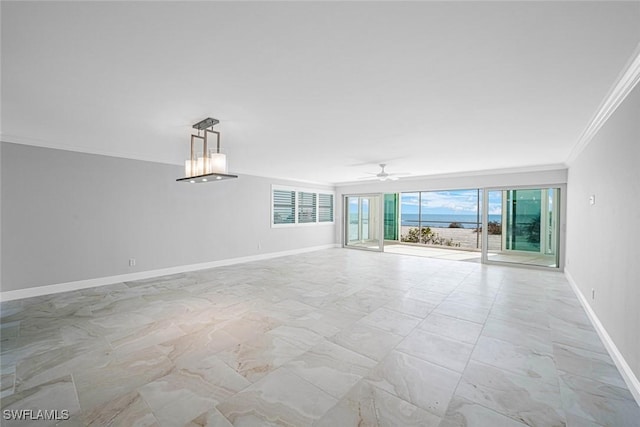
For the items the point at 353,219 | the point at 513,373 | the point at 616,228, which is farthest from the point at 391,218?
the point at 513,373

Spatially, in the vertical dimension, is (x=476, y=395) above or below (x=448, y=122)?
below

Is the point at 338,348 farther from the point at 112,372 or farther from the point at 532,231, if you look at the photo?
the point at 532,231

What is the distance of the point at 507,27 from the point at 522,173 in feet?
20.2

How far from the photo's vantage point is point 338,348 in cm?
265

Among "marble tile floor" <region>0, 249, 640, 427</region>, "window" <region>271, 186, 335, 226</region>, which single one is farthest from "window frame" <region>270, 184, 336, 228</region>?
"marble tile floor" <region>0, 249, 640, 427</region>

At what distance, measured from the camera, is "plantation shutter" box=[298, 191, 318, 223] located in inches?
346

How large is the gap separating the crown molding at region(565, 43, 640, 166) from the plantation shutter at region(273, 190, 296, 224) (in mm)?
6534

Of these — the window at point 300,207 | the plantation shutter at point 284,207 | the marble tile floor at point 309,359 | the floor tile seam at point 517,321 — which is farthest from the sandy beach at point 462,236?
the floor tile seam at point 517,321

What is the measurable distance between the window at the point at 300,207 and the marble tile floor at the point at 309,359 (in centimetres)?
378

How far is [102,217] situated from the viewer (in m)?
4.76

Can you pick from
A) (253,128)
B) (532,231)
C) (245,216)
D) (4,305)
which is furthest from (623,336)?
(4,305)

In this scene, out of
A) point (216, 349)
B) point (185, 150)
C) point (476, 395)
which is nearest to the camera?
point (476, 395)

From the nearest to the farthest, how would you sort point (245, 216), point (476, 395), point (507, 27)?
point (507, 27)
point (476, 395)
point (245, 216)

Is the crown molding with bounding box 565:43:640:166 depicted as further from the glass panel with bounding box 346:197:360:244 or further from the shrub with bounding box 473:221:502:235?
the glass panel with bounding box 346:197:360:244
